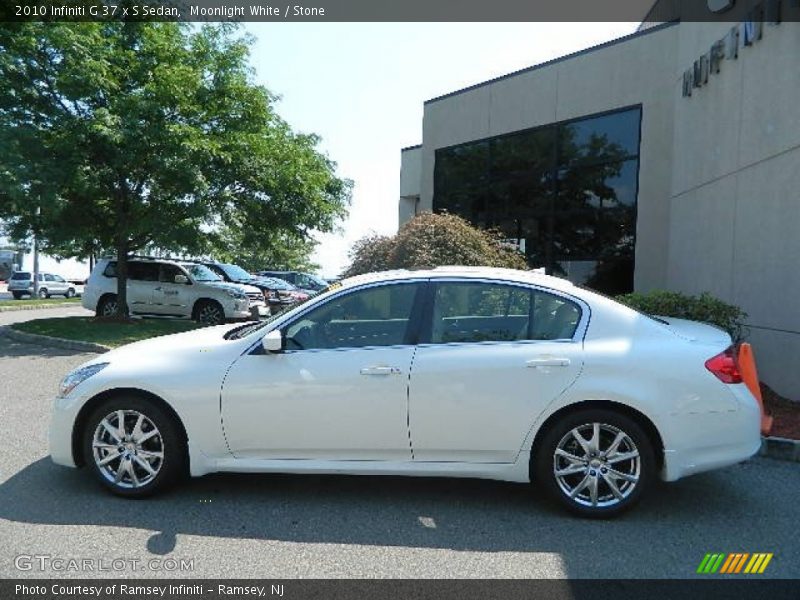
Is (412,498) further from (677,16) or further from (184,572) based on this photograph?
(677,16)

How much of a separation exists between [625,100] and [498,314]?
10.2 metres

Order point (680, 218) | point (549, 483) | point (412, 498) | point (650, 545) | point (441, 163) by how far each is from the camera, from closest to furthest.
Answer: point (650, 545)
point (549, 483)
point (412, 498)
point (680, 218)
point (441, 163)

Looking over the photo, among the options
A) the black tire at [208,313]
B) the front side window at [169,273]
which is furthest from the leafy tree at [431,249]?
the front side window at [169,273]

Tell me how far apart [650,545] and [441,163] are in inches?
552

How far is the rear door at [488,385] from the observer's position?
12.9 ft

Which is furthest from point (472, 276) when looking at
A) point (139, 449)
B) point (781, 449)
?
point (781, 449)

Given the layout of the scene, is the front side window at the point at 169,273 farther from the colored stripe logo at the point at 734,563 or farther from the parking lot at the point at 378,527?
the colored stripe logo at the point at 734,563

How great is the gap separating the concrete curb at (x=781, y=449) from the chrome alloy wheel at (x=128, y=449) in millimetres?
4853

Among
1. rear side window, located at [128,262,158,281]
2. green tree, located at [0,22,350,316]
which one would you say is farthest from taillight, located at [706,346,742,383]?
rear side window, located at [128,262,158,281]

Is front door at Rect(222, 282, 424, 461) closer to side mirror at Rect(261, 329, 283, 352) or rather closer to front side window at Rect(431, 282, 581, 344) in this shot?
side mirror at Rect(261, 329, 283, 352)

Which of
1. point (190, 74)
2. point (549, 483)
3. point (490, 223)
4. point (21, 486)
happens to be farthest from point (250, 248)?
point (549, 483)

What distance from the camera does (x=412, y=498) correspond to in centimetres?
426

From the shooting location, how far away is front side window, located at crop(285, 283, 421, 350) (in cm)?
418

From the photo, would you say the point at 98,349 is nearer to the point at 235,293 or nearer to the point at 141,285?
the point at 235,293
